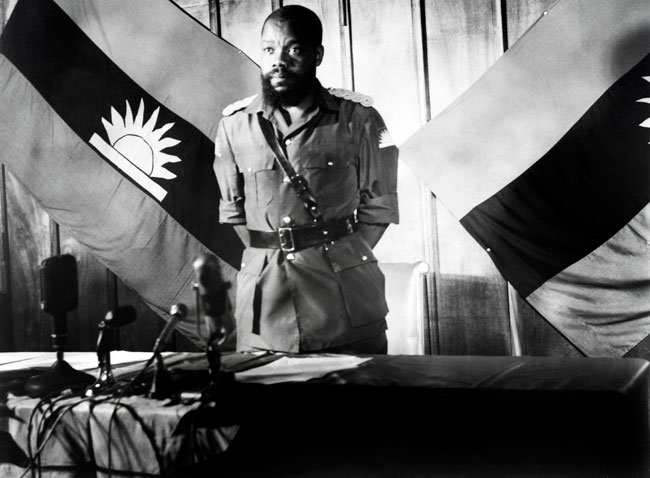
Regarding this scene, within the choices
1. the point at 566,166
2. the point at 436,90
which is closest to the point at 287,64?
the point at 436,90

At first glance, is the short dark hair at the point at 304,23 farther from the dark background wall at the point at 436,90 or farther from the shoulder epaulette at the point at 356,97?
the shoulder epaulette at the point at 356,97

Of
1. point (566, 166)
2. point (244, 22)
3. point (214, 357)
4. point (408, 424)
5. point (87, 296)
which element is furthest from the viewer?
point (87, 296)

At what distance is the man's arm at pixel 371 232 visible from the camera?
1.89m

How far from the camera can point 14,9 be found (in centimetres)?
240

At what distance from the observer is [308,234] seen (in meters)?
1.83

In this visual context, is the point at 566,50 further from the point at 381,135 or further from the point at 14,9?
the point at 14,9

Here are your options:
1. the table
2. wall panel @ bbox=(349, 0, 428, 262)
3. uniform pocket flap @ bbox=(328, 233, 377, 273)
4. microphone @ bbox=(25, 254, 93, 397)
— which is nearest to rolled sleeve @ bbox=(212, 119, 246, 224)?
uniform pocket flap @ bbox=(328, 233, 377, 273)

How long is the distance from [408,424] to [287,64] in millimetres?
1169

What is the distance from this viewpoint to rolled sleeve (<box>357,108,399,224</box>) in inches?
Answer: 74.3

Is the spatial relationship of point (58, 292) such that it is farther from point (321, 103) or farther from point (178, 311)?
point (321, 103)

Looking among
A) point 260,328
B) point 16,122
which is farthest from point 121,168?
point 260,328

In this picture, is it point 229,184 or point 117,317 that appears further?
point 229,184

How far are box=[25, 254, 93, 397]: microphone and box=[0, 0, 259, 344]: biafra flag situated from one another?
2.41ft

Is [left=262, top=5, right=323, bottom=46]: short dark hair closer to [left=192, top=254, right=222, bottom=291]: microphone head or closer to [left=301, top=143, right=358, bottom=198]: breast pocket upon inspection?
[left=301, top=143, right=358, bottom=198]: breast pocket
